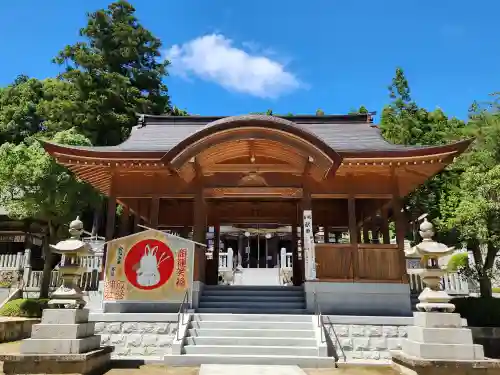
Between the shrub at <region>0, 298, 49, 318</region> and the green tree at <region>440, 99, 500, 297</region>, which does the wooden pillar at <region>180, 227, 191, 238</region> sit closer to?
the shrub at <region>0, 298, 49, 318</region>

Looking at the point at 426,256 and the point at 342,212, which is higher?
the point at 342,212

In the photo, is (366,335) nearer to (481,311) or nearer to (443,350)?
(443,350)

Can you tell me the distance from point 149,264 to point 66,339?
9.12 ft

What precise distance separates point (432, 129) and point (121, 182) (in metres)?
22.8

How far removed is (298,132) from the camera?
365 inches

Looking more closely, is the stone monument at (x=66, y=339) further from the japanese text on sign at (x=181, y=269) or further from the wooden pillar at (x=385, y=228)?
the wooden pillar at (x=385, y=228)

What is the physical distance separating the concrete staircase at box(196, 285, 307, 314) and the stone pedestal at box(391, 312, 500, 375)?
11.9ft

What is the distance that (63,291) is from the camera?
22.2 feet

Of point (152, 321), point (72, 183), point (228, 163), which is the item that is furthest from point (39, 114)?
point (152, 321)

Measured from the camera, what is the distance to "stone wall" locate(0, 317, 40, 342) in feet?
34.8

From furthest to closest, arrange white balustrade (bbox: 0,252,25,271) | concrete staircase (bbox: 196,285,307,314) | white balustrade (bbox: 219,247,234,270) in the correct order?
white balustrade (bbox: 219,247,234,270) < white balustrade (bbox: 0,252,25,271) < concrete staircase (bbox: 196,285,307,314)

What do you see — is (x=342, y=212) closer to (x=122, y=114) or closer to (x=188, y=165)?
(x=188, y=165)

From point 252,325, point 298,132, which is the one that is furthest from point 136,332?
point 298,132

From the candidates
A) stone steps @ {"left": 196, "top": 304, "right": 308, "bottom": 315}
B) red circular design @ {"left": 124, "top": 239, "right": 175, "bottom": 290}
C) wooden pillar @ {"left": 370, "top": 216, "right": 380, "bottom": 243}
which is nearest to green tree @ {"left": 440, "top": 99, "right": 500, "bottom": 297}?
wooden pillar @ {"left": 370, "top": 216, "right": 380, "bottom": 243}
